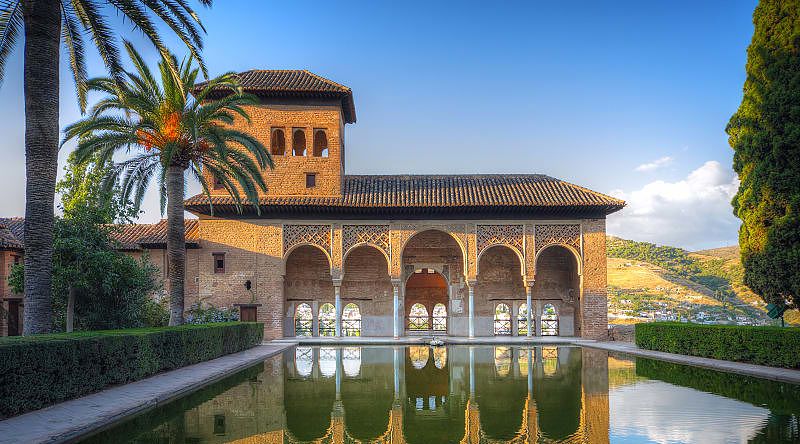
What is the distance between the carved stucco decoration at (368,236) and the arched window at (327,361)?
4.56 m

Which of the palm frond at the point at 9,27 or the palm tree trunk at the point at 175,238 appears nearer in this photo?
the palm frond at the point at 9,27

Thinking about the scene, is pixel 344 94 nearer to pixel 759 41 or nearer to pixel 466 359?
pixel 466 359

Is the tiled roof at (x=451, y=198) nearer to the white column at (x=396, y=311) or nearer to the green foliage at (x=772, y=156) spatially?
the white column at (x=396, y=311)

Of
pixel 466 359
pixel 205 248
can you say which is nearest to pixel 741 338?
pixel 466 359

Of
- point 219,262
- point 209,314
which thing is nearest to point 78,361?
point 209,314

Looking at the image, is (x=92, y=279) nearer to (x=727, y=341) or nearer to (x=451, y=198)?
(x=451, y=198)

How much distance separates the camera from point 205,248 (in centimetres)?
2423

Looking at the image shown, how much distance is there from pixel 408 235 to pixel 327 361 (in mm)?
8685

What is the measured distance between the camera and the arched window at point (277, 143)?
83.1 ft

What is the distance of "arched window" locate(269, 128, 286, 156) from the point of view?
25344 millimetres

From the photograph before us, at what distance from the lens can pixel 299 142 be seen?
88.0 ft

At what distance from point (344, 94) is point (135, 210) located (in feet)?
33.2

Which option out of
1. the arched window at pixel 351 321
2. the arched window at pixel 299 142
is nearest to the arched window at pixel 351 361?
the arched window at pixel 351 321

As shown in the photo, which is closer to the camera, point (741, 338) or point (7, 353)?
point (7, 353)
